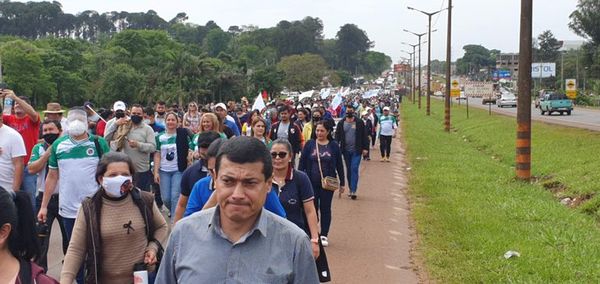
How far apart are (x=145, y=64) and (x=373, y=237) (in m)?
78.2

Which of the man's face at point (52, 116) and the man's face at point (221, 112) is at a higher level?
the man's face at point (52, 116)

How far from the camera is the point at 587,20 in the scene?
3113 inches

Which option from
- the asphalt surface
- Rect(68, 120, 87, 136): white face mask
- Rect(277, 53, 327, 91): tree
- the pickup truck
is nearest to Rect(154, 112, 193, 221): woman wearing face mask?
Rect(68, 120, 87, 136): white face mask

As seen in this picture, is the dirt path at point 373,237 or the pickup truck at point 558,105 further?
the pickup truck at point 558,105

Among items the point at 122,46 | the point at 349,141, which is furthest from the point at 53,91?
the point at 349,141

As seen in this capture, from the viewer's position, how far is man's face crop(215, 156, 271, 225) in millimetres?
2566

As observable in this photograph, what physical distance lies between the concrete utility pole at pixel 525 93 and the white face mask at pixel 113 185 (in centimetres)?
1175

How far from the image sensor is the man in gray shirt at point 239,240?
2.48m

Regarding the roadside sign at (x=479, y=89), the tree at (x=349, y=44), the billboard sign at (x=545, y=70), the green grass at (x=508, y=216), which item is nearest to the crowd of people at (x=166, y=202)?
the green grass at (x=508, y=216)

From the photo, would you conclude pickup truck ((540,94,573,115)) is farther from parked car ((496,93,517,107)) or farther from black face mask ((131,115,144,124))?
black face mask ((131,115,144,124))

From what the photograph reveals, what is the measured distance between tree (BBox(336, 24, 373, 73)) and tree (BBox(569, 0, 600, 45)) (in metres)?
98.1

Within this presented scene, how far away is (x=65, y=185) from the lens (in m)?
5.98

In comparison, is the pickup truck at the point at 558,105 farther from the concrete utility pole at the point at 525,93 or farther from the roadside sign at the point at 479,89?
the concrete utility pole at the point at 525,93

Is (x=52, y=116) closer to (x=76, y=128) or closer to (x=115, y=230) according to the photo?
(x=76, y=128)
